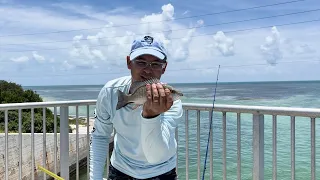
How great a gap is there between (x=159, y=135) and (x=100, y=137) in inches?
17.4

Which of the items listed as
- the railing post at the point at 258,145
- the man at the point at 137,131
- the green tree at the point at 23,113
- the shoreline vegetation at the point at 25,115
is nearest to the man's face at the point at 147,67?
the man at the point at 137,131

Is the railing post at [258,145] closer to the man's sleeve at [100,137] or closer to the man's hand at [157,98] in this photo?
the man's sleeve at [100,137]

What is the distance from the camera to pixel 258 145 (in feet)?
9.21

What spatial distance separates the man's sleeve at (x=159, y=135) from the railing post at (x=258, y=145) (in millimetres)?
1236

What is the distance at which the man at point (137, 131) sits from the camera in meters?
1.54

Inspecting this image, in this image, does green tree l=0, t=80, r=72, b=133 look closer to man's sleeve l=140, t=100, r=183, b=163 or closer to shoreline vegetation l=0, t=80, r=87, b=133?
shoreline vegetation l=0, t=80, r=87, b=133

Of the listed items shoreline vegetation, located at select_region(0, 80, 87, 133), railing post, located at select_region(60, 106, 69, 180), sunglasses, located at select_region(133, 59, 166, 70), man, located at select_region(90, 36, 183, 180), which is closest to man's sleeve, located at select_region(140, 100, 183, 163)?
man, located at select_region(90, 36, 183, 180)

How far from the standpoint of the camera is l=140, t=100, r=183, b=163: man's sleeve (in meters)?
1.42

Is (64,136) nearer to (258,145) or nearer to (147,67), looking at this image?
(258,145)

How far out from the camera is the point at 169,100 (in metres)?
1.32

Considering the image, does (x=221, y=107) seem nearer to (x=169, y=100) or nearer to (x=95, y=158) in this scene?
(x=95, y=158)

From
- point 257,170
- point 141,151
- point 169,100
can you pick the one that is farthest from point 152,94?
point 257,170

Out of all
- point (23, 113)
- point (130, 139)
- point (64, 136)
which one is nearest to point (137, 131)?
point (130, 139)

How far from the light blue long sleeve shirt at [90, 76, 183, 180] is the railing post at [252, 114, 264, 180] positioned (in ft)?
4.05
